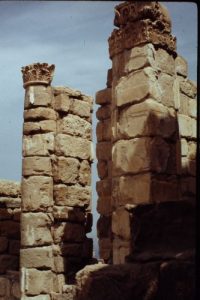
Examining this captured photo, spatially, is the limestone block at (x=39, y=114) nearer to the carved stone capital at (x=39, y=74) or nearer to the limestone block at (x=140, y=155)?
the carved stone capital at (x=39, y=74)

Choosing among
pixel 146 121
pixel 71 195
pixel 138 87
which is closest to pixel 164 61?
pixel 138 87

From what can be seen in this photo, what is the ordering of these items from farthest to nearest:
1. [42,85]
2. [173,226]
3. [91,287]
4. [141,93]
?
[42,85], [141,93], [173,226], [91,287]

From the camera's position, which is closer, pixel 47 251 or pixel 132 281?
pixel 132 281

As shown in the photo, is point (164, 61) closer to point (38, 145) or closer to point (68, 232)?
point (38, 145)

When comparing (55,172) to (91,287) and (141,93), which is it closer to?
(141,93)

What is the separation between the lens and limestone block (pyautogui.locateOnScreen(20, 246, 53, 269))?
34.2ft

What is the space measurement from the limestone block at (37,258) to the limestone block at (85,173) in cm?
186

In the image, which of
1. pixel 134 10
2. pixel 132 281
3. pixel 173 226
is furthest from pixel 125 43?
pixel 132 281

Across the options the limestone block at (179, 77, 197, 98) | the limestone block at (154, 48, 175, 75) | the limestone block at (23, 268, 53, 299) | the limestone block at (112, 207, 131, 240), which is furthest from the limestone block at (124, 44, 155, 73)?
the limestone block at (23, 268, 53, 299)

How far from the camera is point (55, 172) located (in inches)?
438

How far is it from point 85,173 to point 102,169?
1.76 m

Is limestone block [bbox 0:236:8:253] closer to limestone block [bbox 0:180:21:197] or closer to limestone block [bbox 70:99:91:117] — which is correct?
limestone block [bbox 0:180:21:197]

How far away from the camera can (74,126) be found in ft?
38.0

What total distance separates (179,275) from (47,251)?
23.3ft
